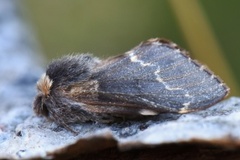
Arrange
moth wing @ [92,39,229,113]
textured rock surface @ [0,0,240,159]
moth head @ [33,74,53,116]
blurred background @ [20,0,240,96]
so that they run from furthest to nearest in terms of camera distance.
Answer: blurred background @ [20,0,240,96] < moth head @ [33,74,53,116] < moth wing @ [92,39,229,113] < textured rock surface @ [0,0,240,159]

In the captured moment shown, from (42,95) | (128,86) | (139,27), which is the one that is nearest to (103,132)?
(128,86)

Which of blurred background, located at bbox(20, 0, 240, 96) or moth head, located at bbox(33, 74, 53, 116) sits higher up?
blurred background, located at bbox(20, 0, 240, 96)

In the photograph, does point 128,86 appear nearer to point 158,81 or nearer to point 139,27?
point 158,81

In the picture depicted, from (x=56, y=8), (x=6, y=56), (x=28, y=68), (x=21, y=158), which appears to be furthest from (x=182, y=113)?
(x=56, y=8)

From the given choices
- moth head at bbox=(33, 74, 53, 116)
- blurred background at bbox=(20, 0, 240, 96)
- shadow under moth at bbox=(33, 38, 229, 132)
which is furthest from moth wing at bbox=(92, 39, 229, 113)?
blurred background at bbox=(20, 0, 240, 96)

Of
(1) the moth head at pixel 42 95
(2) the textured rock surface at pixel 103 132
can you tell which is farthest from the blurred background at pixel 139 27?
(1) the moth head at pixel 42 95

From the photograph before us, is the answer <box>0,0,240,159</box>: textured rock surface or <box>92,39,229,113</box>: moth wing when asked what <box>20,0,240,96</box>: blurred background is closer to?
<box>0,0,240,159</box>: textured rock surface

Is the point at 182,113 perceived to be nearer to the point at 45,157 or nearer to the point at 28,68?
the point at 45,157
